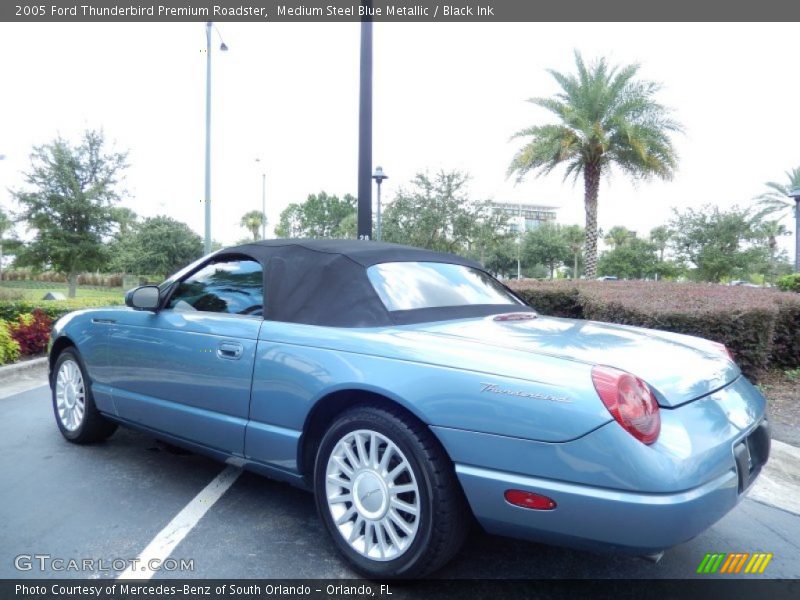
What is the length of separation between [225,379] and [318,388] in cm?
70

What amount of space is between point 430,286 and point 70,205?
23377mm

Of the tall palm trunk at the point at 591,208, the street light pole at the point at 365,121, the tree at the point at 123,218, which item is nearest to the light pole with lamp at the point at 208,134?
the tree at the point at 123,218

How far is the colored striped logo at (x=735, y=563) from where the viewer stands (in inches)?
107

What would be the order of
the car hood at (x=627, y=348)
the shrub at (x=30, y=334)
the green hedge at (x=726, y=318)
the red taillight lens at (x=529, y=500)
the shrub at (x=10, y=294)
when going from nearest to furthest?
1. the red taillight lens at (x=529, y=500)
2. the car hood at (x=627, y=348)
3. the green hedge at (x=726, y=318)
4. the shrub at (x=30, y=334)
5. the shrub at (x=10, y=294)

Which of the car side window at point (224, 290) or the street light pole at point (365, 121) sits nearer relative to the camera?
the car side window at point (224, 290)

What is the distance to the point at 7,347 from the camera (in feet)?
26.0

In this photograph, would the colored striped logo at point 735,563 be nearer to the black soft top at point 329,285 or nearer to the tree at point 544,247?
the black soft top at point 329,285

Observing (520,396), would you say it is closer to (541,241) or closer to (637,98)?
(637,98)

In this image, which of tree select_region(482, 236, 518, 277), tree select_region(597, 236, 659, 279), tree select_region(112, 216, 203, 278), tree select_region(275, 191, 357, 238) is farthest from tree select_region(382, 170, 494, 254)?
tree select_region(275, 191, 357, 238)

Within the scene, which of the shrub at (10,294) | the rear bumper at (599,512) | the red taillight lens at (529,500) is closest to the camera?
the rear bumper at (599,512)

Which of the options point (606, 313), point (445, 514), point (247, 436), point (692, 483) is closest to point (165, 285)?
point (247, 436)

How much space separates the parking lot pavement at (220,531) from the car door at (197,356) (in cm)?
40

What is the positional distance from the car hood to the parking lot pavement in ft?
3.16

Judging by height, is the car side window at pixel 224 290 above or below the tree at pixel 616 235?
below
